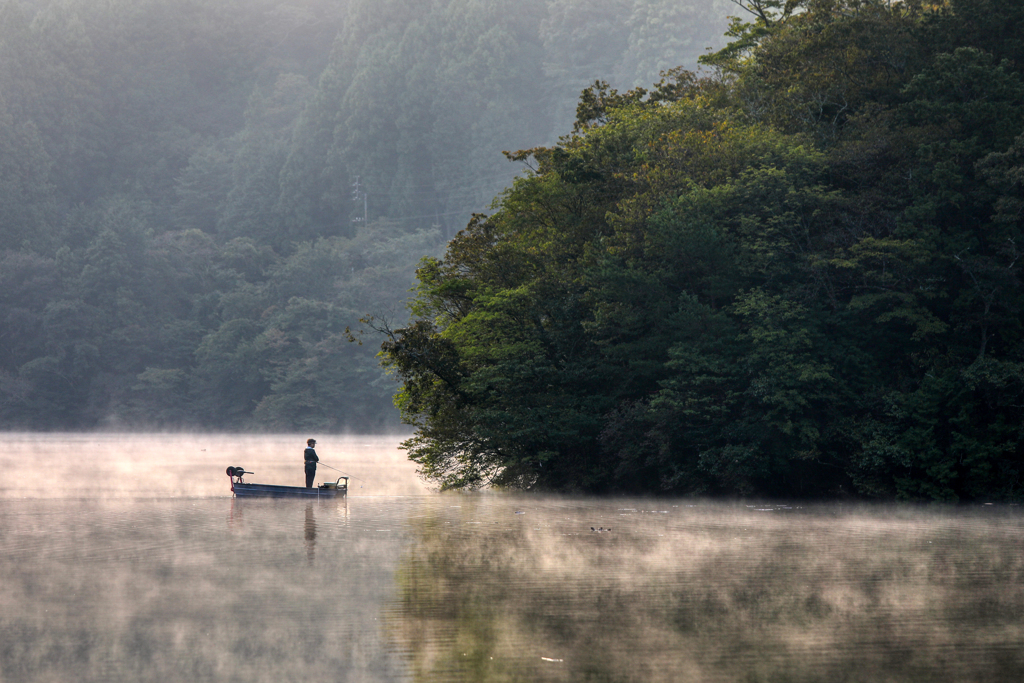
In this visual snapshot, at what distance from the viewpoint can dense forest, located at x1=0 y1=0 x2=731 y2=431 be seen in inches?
3775

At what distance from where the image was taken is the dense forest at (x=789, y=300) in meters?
28.8

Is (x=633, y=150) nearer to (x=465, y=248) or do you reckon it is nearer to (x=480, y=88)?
(x=465, y=248)

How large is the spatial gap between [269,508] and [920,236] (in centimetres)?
1865

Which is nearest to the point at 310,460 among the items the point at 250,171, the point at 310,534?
the point at 310,534

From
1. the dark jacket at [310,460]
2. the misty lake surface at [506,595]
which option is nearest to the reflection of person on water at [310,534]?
the misty lake surface at [506,595]

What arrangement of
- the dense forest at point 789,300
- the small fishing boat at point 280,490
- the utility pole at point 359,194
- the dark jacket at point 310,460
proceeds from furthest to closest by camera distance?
1. the utility pole at point 359,194
2. the dark jacket at point 310,460
3. the dense forest at point 789,300
4. the small fishing boat at point 280,490

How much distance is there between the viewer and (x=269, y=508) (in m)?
26.8

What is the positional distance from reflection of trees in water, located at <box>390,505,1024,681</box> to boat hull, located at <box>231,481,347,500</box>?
835 centimetres

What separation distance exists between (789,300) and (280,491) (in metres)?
15.1

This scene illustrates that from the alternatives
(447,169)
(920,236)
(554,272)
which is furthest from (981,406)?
(447,169)

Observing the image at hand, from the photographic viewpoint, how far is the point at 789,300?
30.5 m

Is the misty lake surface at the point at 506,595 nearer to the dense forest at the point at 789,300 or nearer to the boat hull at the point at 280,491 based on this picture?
the boat hull at the point at 280,491

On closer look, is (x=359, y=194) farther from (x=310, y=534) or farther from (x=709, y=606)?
(x=709, y=606)

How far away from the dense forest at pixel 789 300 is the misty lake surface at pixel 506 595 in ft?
13.2
